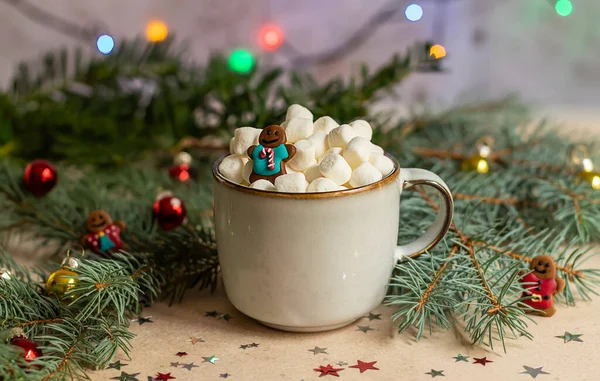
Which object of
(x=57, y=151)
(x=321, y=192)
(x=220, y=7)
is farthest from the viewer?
(x=220, y=7)

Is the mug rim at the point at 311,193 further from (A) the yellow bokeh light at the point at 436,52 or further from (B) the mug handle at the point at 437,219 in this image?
(A) the yellow bokeh light at the point at 436,52

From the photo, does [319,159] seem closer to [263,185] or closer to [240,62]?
[263,185]

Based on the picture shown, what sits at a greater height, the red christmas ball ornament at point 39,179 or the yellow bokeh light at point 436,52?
the yellow bokeh light at point 436,52

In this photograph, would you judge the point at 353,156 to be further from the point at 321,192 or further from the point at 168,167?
the point at 168,167

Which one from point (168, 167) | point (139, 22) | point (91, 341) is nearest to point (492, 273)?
point (91, 341)

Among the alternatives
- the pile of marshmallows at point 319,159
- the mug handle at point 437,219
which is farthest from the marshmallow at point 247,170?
the mug handle at point 437,219
